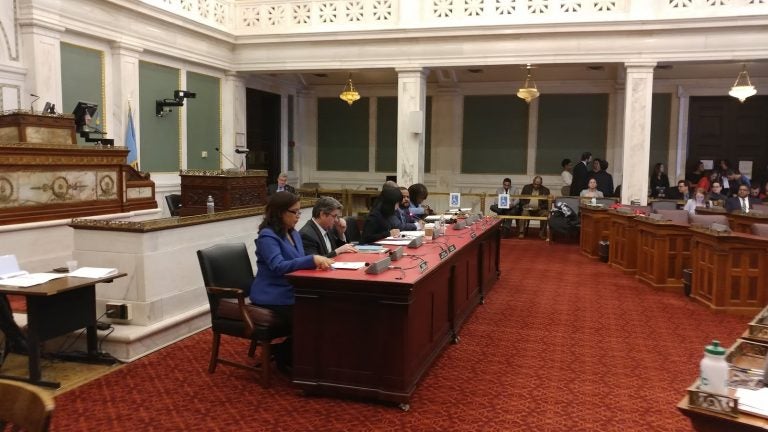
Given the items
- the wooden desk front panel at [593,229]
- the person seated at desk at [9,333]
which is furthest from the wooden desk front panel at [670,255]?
the person seated at desk at [9,333]

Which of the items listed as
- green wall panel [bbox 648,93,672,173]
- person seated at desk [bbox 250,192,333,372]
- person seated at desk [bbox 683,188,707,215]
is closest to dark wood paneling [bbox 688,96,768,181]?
green wall panel [bbox 648,93,672,173]

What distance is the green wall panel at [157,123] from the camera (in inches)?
417

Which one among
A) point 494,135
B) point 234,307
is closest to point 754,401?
point 234,307

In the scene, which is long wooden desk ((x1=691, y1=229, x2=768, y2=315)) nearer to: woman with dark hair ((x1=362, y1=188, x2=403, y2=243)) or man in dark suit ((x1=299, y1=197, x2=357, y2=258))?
woman with dark hair ((x1=362, y1=188, x2=403, y2=243))

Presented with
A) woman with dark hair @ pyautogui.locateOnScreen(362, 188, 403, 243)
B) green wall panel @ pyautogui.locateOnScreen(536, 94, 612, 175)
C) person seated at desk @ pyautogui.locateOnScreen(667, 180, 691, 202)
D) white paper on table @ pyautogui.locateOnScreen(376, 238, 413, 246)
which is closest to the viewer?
white paper on table @ pyautogui.locateOnScreen(376, 238, 413, 246)

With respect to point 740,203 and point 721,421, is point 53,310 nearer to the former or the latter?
point 721,421

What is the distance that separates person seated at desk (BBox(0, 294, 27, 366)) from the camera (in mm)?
4250

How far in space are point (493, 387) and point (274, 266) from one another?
1.78 metres

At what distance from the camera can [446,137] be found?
15703mm

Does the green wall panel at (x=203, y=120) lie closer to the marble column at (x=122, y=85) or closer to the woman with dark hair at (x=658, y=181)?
the marble column at (x=122, y=85)

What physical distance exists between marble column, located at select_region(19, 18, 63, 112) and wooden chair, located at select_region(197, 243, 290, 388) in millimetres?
5503

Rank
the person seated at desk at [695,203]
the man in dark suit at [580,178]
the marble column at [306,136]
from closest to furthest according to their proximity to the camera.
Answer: the person seated at desk at [695,203], the man in dark suit at [580,178], the marble column at [306,136]

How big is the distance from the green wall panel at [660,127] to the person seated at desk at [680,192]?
1.44m

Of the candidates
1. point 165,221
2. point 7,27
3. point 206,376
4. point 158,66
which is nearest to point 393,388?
point 206,376
